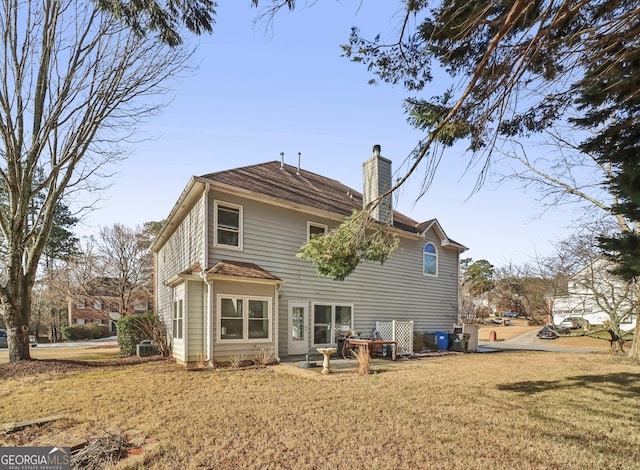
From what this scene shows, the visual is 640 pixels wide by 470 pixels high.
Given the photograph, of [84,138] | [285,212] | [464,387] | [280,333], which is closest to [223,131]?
[285,212]

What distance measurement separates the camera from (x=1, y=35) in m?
11.3

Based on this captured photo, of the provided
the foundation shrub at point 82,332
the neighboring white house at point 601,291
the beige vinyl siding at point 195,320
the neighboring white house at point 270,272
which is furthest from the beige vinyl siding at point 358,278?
the foundation shrub at point 82,332

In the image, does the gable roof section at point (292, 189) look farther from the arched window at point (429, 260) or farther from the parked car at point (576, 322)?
the parked car at point (576, 322)

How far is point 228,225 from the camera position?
11.5 m

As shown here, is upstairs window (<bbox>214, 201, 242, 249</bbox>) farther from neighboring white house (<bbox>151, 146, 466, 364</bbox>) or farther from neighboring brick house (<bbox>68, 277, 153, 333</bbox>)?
neighboring brick house (<bbox>68, 277, 153, 333</bbox>)

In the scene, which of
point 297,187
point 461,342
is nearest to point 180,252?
point 297,187

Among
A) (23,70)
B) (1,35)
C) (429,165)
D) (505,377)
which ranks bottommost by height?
(505,377)

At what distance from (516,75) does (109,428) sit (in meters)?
6.81

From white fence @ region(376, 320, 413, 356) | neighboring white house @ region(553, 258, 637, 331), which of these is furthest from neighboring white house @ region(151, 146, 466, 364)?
neighboring white house @ region(553, 258, 637, 331)

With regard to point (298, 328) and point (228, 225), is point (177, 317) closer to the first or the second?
point (228, 225)

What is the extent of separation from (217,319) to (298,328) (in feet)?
10.8

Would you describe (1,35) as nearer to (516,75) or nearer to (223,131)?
(223,131)

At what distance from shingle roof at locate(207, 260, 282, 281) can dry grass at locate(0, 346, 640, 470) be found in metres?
2.62

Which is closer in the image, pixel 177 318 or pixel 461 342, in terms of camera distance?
pixel 177 318
